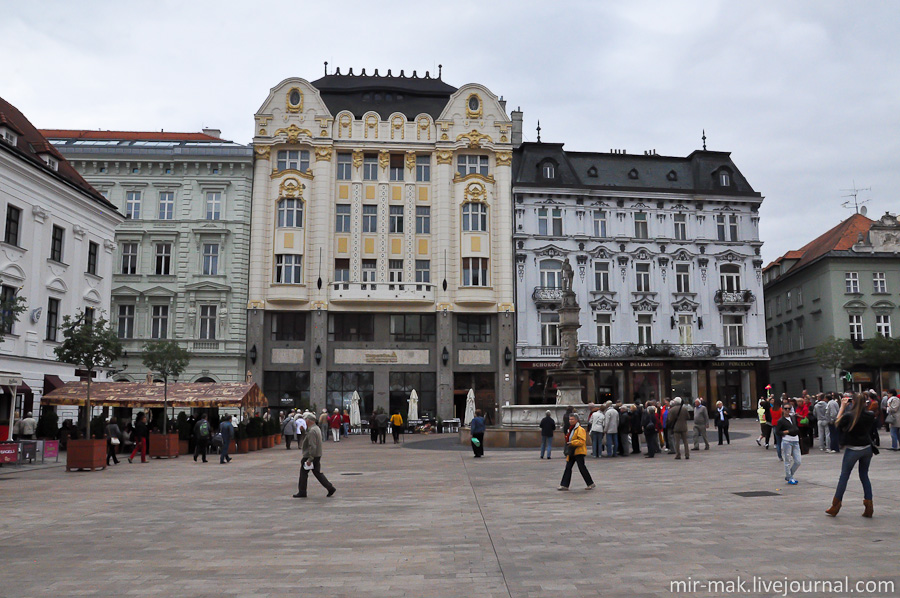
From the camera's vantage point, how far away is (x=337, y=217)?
169ft

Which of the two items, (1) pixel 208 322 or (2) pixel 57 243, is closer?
(2) pixel 57 243

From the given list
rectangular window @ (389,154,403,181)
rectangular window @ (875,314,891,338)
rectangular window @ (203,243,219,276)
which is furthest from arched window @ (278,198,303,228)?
rectangular window @ (875,314,891,338)

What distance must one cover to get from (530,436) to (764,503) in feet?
59.1

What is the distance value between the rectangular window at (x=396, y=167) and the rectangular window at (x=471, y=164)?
3.85m

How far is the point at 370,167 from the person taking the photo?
172 feet

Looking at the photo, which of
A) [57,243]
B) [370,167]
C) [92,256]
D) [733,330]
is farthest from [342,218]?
[733,330]

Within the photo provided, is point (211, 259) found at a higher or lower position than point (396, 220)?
lower

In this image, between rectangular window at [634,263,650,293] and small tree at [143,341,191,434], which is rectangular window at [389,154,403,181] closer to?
rectangular window at [634,263,650,293]

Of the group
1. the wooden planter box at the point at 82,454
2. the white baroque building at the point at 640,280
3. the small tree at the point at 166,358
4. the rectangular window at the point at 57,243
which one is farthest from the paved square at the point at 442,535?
the white baroque building at the point at 640,280

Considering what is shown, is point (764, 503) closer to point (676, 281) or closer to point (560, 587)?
point (560, 587)

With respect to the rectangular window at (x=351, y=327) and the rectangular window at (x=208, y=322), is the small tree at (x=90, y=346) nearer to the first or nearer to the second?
the rectangular window at (x=208, y=322)

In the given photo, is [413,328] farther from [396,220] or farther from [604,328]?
[604,328]

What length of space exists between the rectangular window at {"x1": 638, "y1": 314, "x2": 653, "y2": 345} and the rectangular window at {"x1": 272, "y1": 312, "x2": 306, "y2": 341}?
22564mm

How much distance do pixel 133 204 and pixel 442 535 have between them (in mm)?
45687
